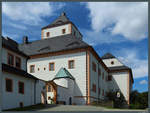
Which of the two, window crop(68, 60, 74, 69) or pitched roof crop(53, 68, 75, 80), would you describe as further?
window crop(68, 60, 74, 69)

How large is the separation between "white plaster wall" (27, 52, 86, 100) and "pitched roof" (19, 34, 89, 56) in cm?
126

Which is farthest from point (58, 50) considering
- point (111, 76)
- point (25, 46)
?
point (111, 76)

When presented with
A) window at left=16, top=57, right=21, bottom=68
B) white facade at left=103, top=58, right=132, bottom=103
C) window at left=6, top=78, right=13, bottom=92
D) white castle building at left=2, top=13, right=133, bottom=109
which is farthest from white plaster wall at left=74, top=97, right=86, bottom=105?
white facade at left=103, top=58, right=132, bottom=103

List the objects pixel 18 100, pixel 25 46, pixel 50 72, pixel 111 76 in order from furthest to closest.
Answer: pixel 111 76, pixel 25 46, pixel 50 72, pixel 18 100

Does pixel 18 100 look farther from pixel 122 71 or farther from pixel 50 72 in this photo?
pixel 122 71

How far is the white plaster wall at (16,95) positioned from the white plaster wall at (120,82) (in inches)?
981

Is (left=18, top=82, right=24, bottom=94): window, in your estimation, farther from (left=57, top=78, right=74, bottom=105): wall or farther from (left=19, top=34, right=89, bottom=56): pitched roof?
(left=19, top=34, right=89, bottom=56): pitched roof

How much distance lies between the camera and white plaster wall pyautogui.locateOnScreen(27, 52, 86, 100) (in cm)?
2777

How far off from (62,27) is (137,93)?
20615 mm

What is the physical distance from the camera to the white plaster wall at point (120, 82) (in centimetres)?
4088

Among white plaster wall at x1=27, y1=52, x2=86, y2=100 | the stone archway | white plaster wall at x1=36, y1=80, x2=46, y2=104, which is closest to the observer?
white plaster wall at x1=36, y1=80, x2=46, y2=104

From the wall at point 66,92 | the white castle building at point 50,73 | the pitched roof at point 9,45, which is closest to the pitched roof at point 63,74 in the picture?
the white castle building at point 50,73

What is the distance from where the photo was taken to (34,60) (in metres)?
32.0

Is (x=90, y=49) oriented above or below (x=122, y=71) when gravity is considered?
above
